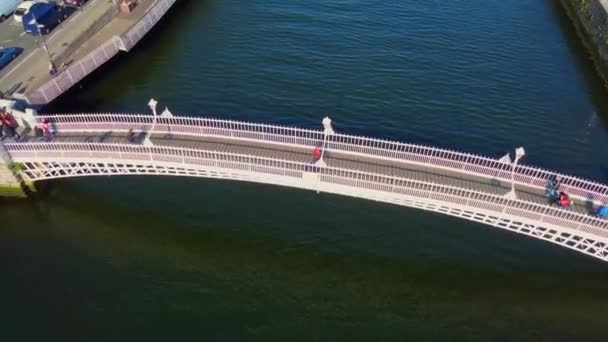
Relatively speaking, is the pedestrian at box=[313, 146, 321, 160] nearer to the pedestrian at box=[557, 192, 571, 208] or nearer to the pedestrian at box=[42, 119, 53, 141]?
the pedestrian at box=[557, 192, 571, 208]

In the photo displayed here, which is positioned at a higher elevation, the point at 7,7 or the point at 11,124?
the point at 7,7

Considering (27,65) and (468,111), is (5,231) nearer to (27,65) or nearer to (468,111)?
(27,65)

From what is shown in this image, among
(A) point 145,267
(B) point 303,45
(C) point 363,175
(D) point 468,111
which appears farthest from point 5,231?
(D) point 468,111

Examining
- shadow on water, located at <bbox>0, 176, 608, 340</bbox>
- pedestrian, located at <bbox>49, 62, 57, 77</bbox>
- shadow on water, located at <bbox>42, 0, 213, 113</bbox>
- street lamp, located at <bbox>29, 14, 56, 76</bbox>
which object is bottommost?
shadow on water, located at <bbox>0, 176, 608, 340</bbox>

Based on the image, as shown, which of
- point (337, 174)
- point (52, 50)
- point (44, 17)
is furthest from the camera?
point (44, 17)

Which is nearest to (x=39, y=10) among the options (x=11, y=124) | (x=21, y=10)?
(x=21, y=10)

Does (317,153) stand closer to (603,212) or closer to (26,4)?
(603,212)

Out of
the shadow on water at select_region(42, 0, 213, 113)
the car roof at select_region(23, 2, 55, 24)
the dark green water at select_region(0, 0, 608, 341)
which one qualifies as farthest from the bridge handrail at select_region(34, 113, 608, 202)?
the car roof at select_region(23, 2, 55, 24)
